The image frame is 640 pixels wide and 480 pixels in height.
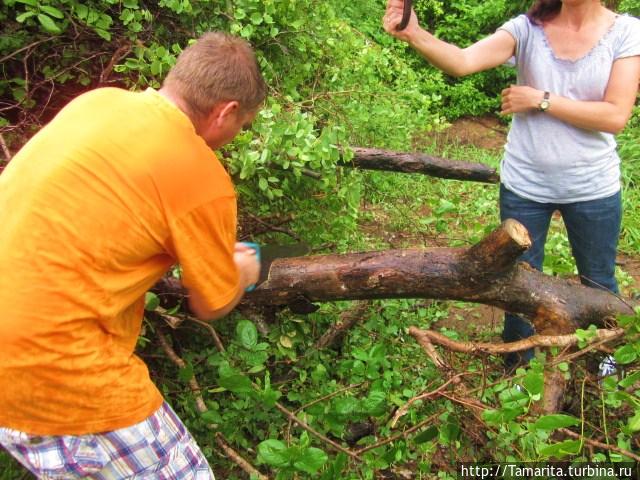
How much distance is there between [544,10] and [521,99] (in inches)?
16.7

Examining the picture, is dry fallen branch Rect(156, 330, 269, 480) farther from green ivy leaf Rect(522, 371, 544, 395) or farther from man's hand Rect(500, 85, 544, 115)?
man's hand Rect(500, 85, 544, 115)

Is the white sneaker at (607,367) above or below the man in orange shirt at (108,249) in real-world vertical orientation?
below

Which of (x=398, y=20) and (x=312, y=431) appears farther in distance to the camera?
(x=398, y=20)

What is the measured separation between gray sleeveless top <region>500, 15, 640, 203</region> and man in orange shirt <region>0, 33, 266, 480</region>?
1408 millimetres

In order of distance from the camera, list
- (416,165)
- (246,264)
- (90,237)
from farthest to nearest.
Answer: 1. (416,165)
2. (246,264)
3. (90,237)

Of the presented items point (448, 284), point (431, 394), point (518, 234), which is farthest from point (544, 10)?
point (431, 394)

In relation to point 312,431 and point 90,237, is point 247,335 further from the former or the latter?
point 90,237

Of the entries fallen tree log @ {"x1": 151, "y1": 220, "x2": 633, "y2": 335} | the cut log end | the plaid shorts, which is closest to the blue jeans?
fallen tree log @ {"x1": 151, "y1": 220, "x2": 633, "y2": 335}

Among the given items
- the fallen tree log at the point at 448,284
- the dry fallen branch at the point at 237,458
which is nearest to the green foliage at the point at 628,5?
the fallen tree log at the point at 448,284

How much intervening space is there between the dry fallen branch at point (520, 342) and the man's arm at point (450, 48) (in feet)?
4.06

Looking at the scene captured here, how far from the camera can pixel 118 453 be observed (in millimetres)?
1657

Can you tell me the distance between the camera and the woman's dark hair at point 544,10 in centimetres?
246

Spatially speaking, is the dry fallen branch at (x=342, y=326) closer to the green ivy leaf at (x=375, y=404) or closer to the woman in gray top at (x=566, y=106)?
the green ivy leaf at (x=375, y=404)

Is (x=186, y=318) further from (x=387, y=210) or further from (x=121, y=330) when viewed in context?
(x=387, y=210)
